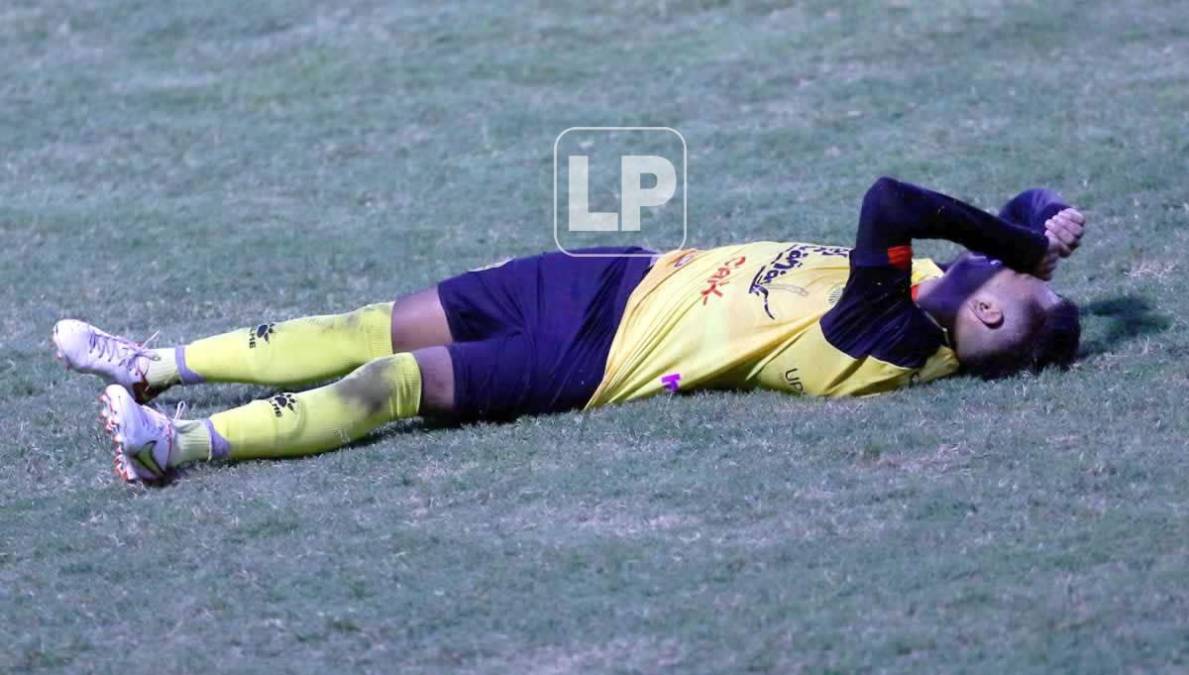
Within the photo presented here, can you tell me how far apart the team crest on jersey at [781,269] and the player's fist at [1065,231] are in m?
0.53

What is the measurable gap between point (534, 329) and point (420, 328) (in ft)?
1.19

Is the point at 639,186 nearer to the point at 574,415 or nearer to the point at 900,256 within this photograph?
the point at 574,415

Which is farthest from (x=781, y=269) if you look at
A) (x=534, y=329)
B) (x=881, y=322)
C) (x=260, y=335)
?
(x=260, y=335)

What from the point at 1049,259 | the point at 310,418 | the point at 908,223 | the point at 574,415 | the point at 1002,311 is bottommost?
the point at 574,415

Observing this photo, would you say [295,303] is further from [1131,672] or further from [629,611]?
[1131,672]

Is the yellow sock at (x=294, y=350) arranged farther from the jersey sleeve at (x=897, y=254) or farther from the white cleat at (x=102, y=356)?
the jersey sleeve at (x=897, y=254)

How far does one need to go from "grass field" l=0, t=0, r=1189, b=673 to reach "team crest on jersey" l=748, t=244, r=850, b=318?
28 centimetres

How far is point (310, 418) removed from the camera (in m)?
4.26

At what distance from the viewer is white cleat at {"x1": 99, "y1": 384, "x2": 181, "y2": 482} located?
403 centimetres

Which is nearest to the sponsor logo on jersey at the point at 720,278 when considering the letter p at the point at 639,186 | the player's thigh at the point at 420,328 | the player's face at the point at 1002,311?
the player's face at the point at 1002,311

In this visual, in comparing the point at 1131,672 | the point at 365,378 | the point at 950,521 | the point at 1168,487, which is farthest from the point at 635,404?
the point at 1131,672

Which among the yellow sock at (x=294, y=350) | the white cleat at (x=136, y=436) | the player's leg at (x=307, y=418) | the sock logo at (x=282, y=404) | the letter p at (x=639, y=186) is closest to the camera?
the white cleat at (x=136, y=436)

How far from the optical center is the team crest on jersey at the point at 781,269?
4480 millimetres

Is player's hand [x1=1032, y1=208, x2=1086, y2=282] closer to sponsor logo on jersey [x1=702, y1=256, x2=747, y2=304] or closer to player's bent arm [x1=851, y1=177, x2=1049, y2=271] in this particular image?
player's bent arm [x1=851, y1=177, x2=1049, y2=271]
